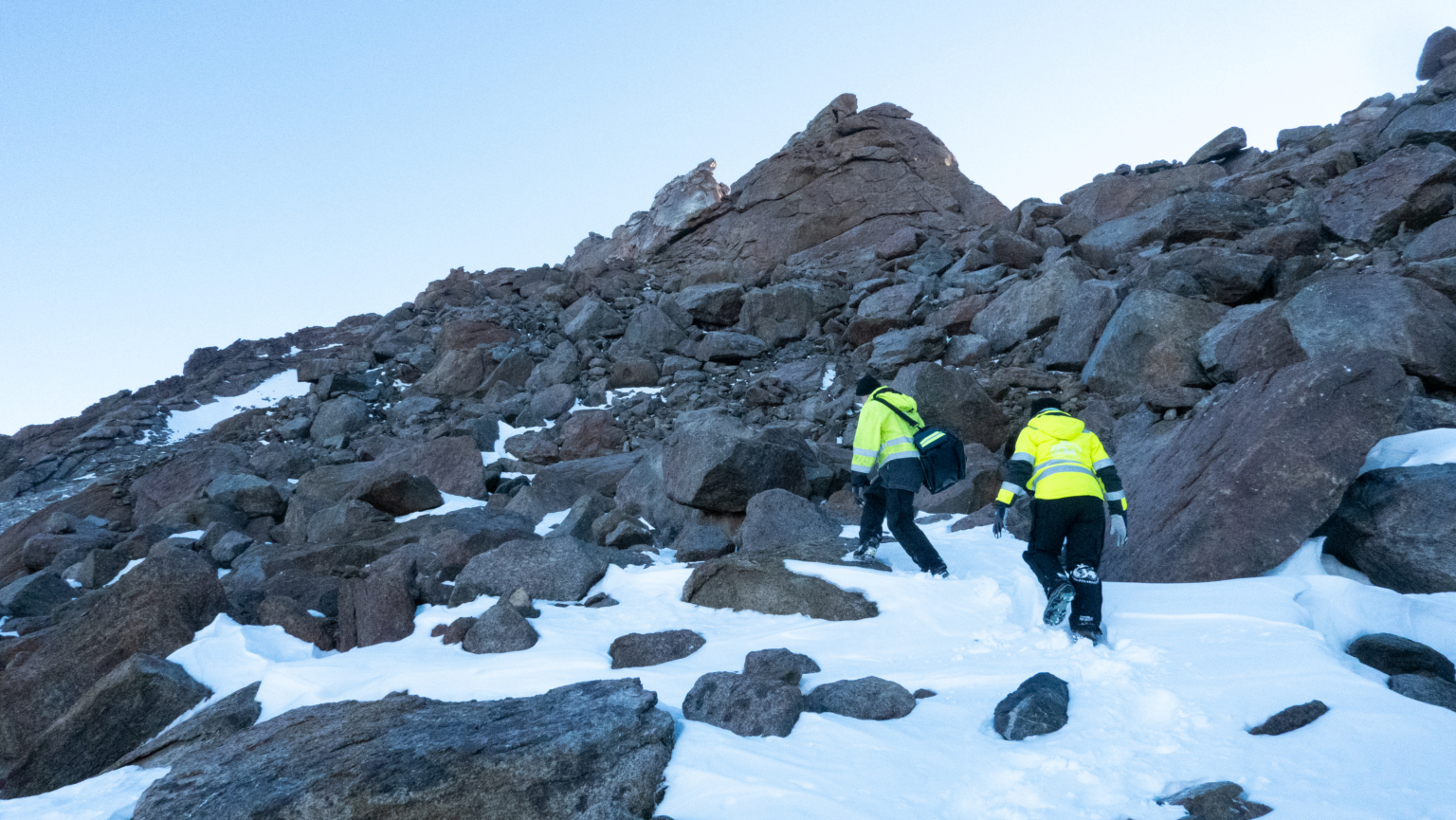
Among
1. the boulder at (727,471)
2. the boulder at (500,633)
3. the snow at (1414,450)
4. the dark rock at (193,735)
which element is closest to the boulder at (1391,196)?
the snow at (1414,450)

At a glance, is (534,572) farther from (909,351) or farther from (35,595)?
(909,351)

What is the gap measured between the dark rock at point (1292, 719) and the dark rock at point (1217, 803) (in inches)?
25.3

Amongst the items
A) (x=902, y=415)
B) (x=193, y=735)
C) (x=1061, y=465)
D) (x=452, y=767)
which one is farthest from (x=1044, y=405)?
(x=193, y=735)

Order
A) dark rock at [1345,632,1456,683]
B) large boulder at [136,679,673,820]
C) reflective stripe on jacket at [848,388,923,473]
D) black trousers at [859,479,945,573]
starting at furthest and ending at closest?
reflective stripe on jacket at [848,388,923,473] → black trousers at [859,479,945,573] → dark rock at [1345,632,1456,683] → large boulder at [136,679,673,820]

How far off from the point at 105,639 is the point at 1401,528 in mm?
10198

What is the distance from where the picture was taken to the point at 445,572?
8242 mm

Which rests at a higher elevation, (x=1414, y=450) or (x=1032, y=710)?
(x=1414, y=450)

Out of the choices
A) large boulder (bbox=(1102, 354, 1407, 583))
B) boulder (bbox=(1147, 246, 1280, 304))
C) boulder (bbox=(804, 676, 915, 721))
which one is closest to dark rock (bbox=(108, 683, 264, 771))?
boulder (bbox=(804, 676, 915, 721))

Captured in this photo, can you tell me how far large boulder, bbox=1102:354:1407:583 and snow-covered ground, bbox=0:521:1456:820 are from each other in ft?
0.99

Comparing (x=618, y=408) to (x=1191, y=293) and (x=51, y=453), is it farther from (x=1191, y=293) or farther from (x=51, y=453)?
(x=51, y=453)

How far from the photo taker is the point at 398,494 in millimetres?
12086

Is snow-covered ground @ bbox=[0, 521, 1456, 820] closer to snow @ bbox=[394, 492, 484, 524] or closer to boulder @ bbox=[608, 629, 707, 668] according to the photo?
boulder @ bbox=[608, 629, 707, 668]

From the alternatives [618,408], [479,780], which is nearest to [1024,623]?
[479,780]

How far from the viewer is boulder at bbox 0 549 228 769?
21.1ft
